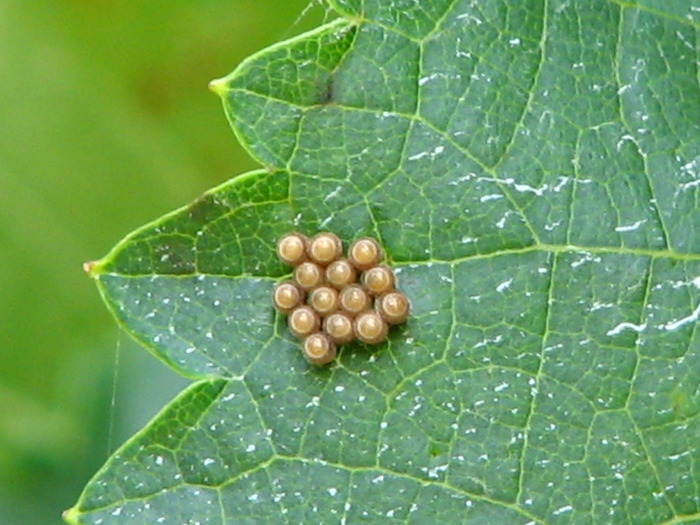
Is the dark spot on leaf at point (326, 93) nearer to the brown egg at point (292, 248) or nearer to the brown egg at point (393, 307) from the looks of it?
the brown egg at point (292, 248)

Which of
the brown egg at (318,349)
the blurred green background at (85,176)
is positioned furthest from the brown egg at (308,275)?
the blurred green background at (85,176)

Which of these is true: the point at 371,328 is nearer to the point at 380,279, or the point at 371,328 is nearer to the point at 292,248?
the point at 380,279

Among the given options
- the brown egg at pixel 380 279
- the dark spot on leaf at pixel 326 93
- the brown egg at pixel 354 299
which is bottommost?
the brown egg at pixel 354 299

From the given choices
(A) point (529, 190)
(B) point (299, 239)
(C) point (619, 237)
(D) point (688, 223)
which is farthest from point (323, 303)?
(D) point (688, 223)

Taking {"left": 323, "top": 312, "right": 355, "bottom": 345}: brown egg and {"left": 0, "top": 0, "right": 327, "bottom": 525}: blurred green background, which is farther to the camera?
{"left": 0, "top": 0, "right": 327, "bottom": 525}: blurred green background

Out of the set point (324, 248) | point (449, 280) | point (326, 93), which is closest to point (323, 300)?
point (324, 248)

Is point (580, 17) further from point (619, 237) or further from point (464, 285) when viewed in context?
point (464, 285)

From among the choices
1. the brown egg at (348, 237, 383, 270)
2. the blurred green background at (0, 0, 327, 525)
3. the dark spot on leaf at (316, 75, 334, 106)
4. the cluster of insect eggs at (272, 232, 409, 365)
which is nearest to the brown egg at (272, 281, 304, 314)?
the cluster of insect eggs at (272, 232, 409, 365)

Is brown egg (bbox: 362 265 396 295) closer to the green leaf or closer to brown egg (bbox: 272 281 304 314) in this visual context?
the green leaf
